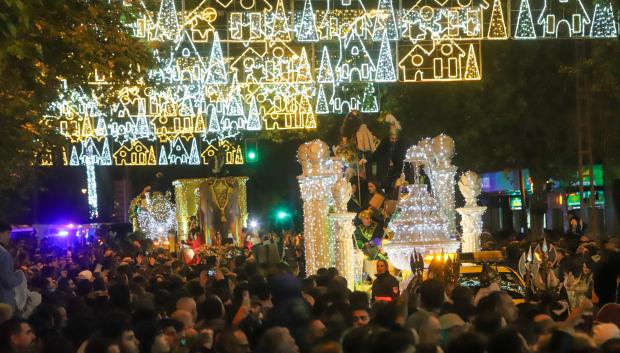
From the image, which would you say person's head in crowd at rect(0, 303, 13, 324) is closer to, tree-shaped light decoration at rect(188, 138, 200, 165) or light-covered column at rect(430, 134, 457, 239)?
light-covered column at rect(430, 134, 457, 239)

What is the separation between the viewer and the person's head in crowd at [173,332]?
11308mm

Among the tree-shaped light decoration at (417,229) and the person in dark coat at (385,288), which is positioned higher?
the tree-shaped light decoration at (417,229)

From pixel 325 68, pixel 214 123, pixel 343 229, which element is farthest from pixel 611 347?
pixel 214 123

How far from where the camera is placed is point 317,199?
2356 cm

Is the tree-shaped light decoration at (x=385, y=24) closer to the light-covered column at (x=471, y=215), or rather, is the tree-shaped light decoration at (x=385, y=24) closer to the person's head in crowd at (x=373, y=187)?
the person's head in crowd at (x=373, y=187)

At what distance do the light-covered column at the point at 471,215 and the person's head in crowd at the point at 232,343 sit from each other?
15.3m

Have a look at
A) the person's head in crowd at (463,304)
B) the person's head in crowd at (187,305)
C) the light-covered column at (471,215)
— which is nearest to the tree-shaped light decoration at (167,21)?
the light-covered column at (471,215)

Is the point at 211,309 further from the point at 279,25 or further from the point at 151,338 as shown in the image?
the point at 279,25

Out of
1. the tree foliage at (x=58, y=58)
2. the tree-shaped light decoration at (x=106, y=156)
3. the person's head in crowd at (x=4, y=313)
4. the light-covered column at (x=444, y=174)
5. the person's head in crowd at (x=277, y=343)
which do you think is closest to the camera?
the person's head in crowd at (x=277, y=343)

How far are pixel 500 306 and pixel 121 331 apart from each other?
3.47m

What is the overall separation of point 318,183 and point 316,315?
1088cm

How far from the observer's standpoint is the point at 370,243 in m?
24.0

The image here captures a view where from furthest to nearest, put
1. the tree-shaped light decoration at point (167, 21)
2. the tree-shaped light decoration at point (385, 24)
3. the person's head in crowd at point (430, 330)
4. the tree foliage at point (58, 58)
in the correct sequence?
the tree-shaped light decoration at point (385, 24) < the tree-shaped light decoration at point (167, 21) < the tree foliage at point (58, 58) < the person's head in crowd at point (430, 330)

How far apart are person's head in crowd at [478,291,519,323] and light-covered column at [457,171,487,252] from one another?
13465 mm
